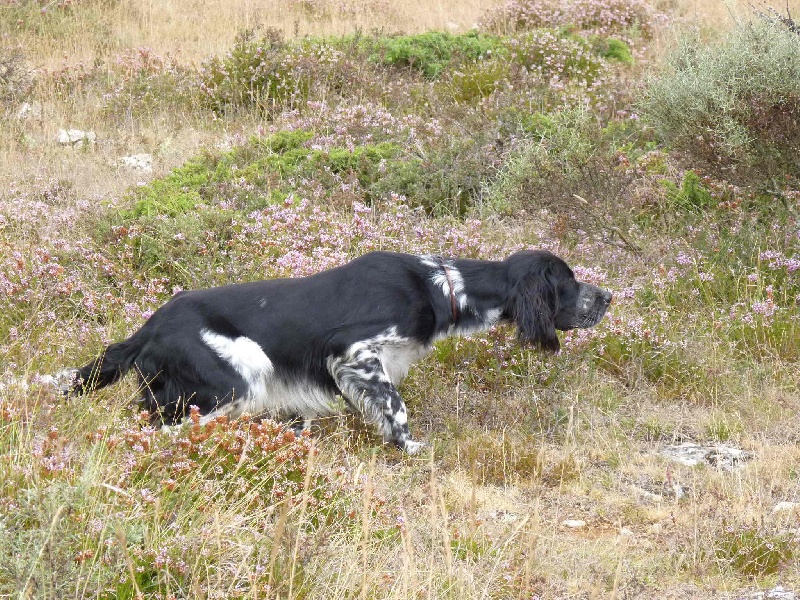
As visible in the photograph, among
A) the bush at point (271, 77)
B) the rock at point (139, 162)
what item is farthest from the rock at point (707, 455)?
the bush at point (271, 77)

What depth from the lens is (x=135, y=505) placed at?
3256 millimetres

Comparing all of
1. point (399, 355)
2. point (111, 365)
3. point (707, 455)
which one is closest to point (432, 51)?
point (399, 355)

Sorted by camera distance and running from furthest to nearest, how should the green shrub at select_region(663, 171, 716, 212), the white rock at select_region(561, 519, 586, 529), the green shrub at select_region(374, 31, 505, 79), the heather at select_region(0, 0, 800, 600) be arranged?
the green shrub at select_region(374, 31, 505, 79), the green shrub at select_region(663, 171, 716, 212), the white rock at select_region(561, 519, 586, 529), the heather at select_region(0, 0, 800, 600)

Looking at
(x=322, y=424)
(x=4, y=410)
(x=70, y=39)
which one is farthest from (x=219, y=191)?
(x=70, y=39)

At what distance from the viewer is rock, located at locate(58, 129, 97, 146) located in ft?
30.2

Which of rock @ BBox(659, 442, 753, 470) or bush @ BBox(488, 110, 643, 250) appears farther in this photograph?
bush @ BBox(488, 110, 643, 250)

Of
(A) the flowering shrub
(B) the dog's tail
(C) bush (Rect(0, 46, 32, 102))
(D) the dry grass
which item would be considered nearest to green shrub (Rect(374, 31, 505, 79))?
(D) the dry grass

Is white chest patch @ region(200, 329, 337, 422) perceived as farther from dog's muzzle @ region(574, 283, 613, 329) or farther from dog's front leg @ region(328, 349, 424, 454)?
dog's muzzle @ region(574, 283, 613, 329)

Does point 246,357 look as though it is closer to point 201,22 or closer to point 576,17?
point 201,22

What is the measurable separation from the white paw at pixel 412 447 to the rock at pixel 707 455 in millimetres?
1216

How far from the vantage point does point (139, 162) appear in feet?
28.7

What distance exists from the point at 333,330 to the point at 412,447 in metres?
0.71

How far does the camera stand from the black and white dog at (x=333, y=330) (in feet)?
15.8

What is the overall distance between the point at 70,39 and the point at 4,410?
952cm
